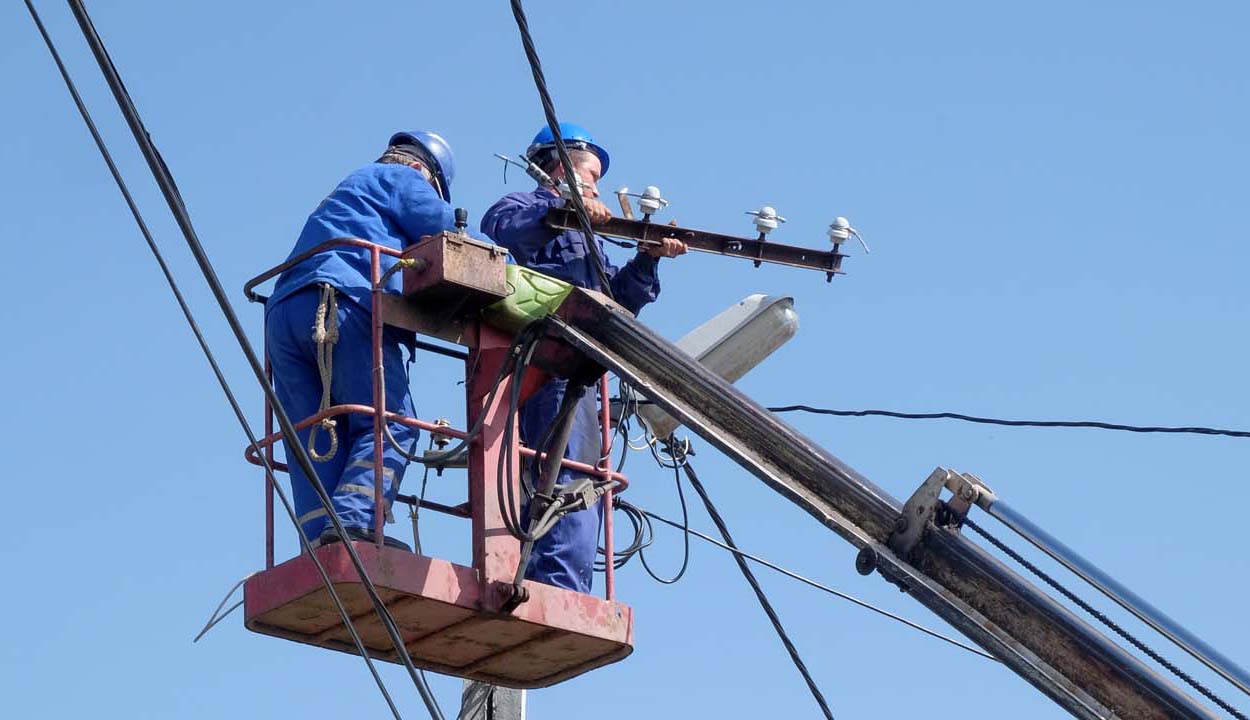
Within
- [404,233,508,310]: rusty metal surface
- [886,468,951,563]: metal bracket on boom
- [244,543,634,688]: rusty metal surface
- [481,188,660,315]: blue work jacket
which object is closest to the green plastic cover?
[404,233,508,310]: rusty metal surface

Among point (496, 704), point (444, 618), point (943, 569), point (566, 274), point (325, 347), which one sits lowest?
point (496, 704)

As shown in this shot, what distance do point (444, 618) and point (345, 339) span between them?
121 centimetres

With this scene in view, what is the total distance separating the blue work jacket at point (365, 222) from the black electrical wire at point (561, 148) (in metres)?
0.55

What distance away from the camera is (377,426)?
886 cm

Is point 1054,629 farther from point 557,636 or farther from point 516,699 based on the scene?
point 516,699

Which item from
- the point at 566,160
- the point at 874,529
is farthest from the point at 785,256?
the point at 874,529

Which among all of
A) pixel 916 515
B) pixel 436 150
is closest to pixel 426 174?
pixel 436 150

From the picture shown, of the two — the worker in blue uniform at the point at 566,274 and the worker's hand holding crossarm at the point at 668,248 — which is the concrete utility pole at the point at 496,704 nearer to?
the worker in blue uniform at the point at 566,274

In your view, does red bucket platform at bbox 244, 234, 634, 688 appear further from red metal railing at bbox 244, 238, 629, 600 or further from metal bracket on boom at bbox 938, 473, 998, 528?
metal bracket on boom at bbox 938, 473, 998, 528

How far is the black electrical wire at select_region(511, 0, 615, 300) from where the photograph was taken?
9.10 m

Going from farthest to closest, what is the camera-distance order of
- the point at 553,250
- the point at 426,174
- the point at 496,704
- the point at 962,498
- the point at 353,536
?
the point at 496,704 → the point at 553,250 → the point at 426,174 → the point at 353,536 → the point at 962,498

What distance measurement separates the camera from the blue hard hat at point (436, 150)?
10141mm

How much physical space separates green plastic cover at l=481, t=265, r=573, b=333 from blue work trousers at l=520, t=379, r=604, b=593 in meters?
0.50

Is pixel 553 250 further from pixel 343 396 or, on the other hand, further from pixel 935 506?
pixel 935 506
